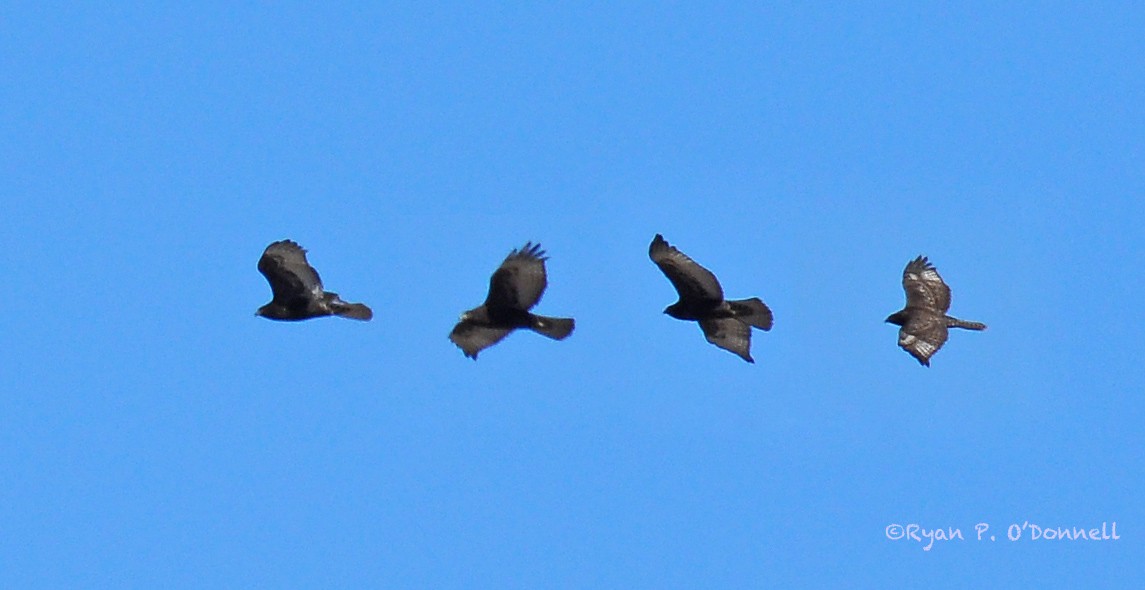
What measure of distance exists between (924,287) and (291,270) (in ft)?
37.9

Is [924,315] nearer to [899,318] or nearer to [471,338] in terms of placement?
[899,318]

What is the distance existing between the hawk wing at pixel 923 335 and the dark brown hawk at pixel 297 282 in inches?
Answer: 369

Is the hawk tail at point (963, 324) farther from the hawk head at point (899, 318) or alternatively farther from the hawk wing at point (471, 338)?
the hawk wing at point (471, 338)

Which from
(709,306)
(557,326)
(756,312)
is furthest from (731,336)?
(557,326)

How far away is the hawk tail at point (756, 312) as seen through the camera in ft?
98.2

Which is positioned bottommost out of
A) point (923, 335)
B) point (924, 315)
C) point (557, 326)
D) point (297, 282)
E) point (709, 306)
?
point (557, 326)

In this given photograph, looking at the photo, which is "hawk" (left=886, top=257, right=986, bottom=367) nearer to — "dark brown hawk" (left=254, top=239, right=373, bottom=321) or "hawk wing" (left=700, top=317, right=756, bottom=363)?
"hawk wing" (left=700, top=317, right=756, bottom=363)

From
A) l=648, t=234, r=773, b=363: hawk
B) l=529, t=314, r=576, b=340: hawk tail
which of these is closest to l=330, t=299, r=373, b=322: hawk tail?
l=529, t=314, r=576, b=340: hawk tail

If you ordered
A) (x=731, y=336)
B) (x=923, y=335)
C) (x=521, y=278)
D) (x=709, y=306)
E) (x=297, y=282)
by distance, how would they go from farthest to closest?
1. (x=923, y=335)
2. (x=731, y=336)
3. (x=297, y=282)
4. (x=709, y=306)
5. (x=521, y=278)

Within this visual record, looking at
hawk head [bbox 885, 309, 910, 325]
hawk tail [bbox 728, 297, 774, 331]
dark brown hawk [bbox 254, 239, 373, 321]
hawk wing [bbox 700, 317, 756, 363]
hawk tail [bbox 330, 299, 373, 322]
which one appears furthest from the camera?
hawk head [bbox 885, 309, 910, 325]

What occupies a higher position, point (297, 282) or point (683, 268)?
point (683, 268)

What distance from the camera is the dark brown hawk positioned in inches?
1203

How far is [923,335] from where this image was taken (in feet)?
106

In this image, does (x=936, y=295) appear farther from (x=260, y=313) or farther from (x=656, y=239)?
(x=260, y=313)
